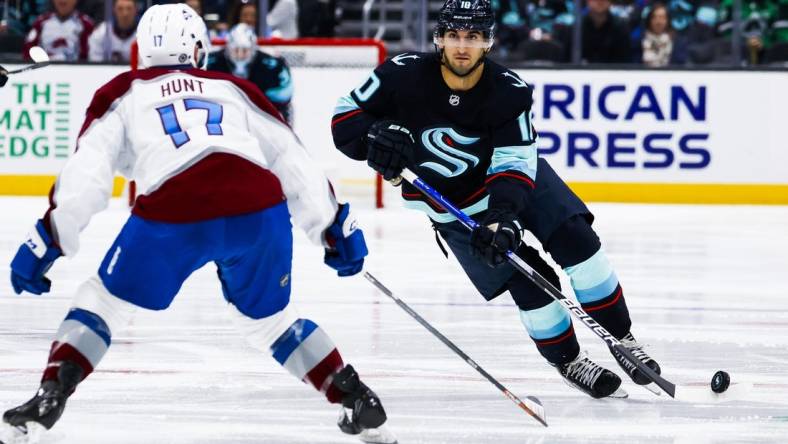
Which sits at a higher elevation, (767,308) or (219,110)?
(219,110)

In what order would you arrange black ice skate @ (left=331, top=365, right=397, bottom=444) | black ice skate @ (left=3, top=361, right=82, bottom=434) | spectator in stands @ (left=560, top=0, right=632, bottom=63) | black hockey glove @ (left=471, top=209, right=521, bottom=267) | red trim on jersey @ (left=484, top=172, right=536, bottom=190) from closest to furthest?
black ice skate @ (left=3, top=361, right=82, bottom=434), black ice skate @ (left=331, top=365, right=397, bottom=444), black hockey glove @ (left=471, top=209, right=521, bottom=267), red trim on jersey @ (left=484, top=172, right=536, bottom=190), spectator in stands @ (left=560, top=0, right=632, bottom=63)

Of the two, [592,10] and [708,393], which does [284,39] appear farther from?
[708,393]

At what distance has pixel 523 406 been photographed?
3363 millimetres

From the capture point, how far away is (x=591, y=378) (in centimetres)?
372

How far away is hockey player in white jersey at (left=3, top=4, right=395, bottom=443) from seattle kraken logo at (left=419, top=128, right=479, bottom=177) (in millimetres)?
712

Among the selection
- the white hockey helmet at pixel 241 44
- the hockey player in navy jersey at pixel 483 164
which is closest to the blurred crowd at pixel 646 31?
the white hockey helmet at pixel 241 44

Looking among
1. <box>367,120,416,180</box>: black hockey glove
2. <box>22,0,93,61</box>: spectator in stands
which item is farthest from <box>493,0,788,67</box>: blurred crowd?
<box>367,120,416,180</box>: black hockey glove

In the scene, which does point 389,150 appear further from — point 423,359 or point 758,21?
point 758,21

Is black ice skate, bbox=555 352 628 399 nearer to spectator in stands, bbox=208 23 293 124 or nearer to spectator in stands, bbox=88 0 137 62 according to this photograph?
spectator in stands, bbox=208 23 293 124

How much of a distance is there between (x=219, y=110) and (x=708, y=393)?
4.74 ft

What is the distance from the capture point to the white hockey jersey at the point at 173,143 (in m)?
2.83

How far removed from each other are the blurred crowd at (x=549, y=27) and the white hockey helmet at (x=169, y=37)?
6.07 meters

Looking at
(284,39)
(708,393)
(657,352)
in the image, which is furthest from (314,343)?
(284,39)

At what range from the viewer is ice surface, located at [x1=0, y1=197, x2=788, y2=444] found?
3.33 metres
